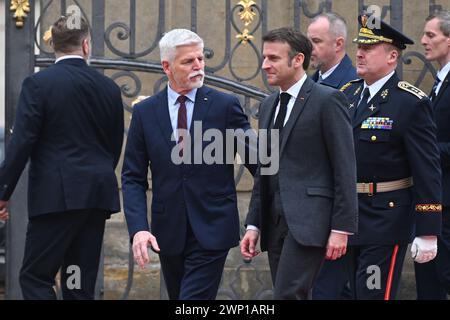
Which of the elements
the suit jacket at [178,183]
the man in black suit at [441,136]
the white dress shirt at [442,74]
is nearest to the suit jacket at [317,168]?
the suit jacket at [178,183]

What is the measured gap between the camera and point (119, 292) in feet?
27.1

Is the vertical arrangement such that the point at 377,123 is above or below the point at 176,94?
below

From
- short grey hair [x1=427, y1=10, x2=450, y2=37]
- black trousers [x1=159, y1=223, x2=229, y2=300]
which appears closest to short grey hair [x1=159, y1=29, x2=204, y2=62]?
black trousers [x1=159, y1=223, x2=229, y2=300]

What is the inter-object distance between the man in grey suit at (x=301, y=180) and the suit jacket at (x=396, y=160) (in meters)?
0.67

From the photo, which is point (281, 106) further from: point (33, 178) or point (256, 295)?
point (256, 295)

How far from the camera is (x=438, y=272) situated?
717cm

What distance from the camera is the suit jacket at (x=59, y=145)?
6094 millimetres

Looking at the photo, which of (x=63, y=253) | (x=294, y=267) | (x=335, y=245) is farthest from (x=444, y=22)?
(x=63, y=253)

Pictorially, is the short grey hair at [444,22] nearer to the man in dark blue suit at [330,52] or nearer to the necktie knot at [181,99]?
the man in dark blue suit at [330,52]

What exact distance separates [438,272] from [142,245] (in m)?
2.05

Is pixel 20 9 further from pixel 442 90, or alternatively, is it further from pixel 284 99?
pixel 442 90
